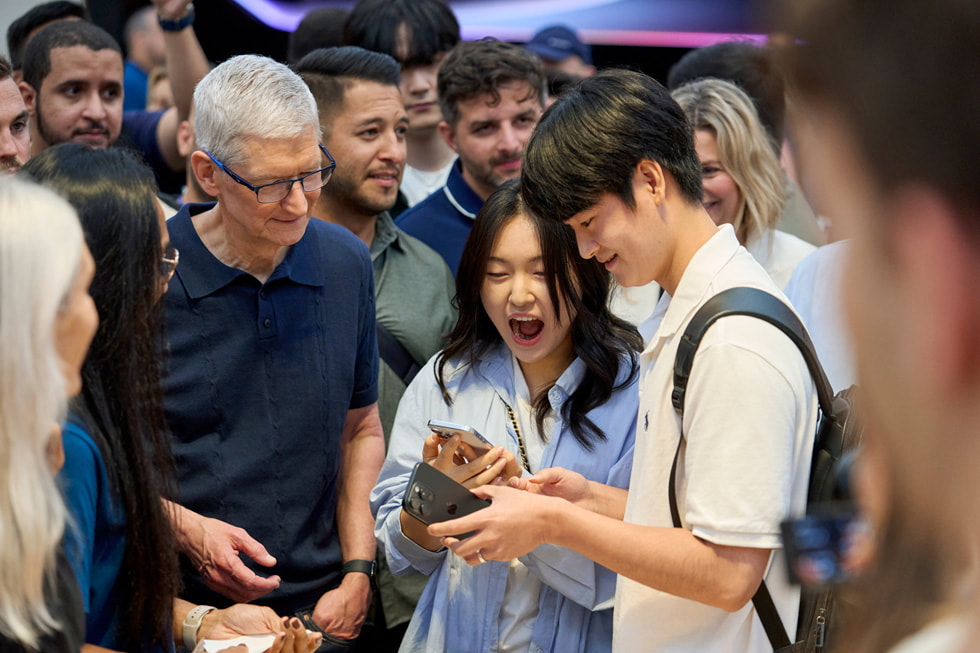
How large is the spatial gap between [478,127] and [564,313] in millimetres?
1410

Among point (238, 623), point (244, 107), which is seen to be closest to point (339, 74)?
point (244, 107)

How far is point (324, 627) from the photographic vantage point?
230 cm

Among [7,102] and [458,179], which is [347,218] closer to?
[458,179]

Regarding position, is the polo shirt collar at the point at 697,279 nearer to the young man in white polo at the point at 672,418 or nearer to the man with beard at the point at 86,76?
the young man in white polo at the point at 672,418

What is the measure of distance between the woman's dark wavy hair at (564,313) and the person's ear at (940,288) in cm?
174

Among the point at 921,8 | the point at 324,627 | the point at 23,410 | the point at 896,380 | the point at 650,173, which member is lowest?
the point at 324,627

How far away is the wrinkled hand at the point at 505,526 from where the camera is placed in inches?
68.3

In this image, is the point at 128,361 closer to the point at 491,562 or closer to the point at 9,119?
the point at 491,562

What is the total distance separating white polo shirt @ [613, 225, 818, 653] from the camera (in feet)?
5.06

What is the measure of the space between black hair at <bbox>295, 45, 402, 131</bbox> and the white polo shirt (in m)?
1.80

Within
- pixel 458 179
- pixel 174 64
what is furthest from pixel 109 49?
pixel 458 179

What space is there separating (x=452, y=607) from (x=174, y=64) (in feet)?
8.23

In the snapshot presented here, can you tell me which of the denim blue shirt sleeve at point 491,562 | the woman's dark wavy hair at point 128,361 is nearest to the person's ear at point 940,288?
the woman's dark wavy hair at point 128,361

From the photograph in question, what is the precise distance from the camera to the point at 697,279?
1.74 meters
